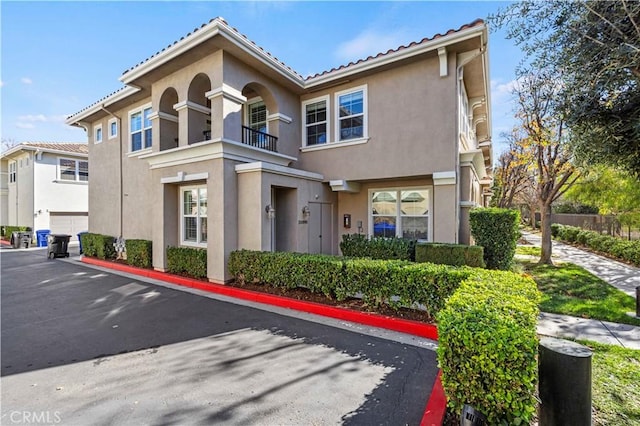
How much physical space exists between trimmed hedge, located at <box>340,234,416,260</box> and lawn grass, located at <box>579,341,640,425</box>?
4351mm

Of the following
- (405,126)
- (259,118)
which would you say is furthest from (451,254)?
(259,118)

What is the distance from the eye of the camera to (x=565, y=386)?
97.6 inches

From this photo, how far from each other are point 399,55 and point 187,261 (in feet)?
28.5

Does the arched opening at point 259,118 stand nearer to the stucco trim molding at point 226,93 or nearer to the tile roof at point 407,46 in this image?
the stucco trim molding at point 226,93

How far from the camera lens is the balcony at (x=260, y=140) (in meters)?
10.0

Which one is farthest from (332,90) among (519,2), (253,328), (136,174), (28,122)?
(28,122)

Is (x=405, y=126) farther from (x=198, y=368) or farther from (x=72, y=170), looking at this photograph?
(x=72, y=170)

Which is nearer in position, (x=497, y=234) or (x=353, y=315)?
(x=353, y=315)

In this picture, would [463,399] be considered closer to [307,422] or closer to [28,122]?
[307,422]

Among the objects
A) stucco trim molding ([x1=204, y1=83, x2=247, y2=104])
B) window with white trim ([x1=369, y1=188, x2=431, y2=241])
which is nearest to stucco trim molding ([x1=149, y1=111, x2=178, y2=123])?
stucco trim molding ([x1=204, y1=83, x2=247, y2=104])

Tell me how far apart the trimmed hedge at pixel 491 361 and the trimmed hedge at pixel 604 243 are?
43.7ft

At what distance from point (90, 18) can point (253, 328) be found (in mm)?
9758

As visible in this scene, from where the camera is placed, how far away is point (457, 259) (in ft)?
24.9

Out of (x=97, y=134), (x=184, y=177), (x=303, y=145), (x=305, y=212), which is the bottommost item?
(x=305, y=212)
